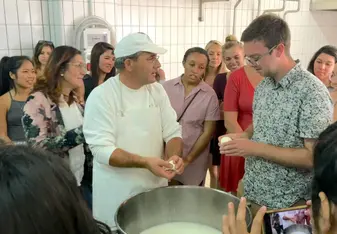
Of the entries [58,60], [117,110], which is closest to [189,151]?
[117,110]

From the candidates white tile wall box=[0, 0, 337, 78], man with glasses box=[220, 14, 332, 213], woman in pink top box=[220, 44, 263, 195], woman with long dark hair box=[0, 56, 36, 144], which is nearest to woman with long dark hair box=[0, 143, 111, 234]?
man with glasses box=[220, 14, 332, 213]

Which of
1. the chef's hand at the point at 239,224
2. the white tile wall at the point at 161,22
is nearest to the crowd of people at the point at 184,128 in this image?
the chef's hand at the point at 239,224

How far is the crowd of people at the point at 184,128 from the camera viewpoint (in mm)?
787

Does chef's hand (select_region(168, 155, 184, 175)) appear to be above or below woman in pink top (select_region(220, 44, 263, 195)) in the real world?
below

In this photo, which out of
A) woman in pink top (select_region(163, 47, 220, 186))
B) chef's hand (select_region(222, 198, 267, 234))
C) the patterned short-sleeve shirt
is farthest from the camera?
woman in pink top (select_region(163, 47, 220, 186))

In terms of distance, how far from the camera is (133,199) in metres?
1.18

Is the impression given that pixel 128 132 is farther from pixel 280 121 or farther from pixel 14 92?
pixel 14 92

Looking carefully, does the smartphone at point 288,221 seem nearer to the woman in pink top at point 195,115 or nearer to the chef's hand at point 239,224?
the chef's hand at point 239,224

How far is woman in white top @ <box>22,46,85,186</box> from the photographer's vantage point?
1577 mm

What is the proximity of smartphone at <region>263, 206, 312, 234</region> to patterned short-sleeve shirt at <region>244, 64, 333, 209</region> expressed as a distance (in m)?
0.22

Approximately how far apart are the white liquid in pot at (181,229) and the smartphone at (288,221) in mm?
351

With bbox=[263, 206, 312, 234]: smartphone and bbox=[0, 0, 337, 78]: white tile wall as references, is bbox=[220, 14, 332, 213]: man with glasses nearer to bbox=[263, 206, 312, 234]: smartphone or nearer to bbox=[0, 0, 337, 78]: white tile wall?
bbox=[263, 206, 312, 234]: smartphone

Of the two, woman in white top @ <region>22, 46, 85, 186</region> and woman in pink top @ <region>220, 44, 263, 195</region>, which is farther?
woman in pink top @ <region>220, 44, 263, 195</region>

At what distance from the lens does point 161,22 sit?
11.4 feet
